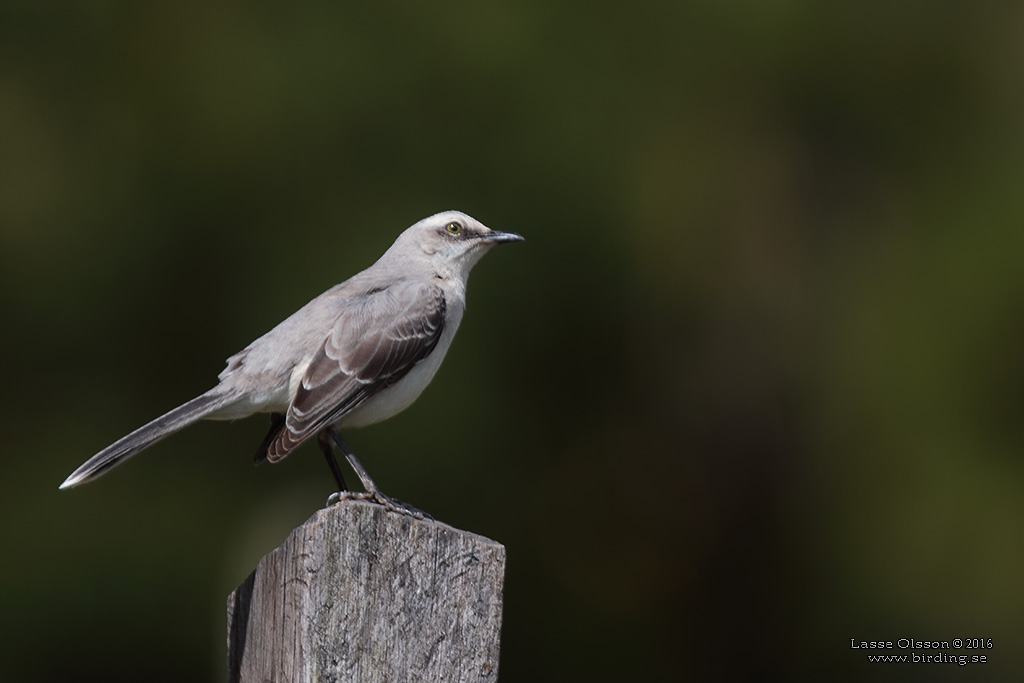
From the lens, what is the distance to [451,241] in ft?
18.6

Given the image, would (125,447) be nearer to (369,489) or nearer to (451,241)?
(369,489)

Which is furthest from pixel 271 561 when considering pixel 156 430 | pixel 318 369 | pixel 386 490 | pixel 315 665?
pixel 386 490

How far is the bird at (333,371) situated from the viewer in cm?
436

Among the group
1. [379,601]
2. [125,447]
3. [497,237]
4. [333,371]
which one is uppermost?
[497,237]

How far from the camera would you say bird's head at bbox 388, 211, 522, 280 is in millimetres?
5637

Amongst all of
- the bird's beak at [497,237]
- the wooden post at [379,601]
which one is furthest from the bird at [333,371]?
the wooden post at [379,601]

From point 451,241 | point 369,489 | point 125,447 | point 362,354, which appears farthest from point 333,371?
point 451,241

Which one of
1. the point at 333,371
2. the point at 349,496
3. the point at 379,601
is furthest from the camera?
the point at 333,371

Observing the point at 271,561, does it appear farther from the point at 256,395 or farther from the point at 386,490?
the point at 386,490

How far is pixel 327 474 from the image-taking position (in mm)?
7230

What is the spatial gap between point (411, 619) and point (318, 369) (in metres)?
1.98

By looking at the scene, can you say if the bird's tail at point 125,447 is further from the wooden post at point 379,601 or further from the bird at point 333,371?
the wooden post at point 379,601

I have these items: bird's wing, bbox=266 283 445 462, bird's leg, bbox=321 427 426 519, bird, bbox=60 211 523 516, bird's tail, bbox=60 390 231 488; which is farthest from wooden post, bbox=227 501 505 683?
bird's wing, bbox=266 283 445 462

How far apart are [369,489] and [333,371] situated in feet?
2.36
